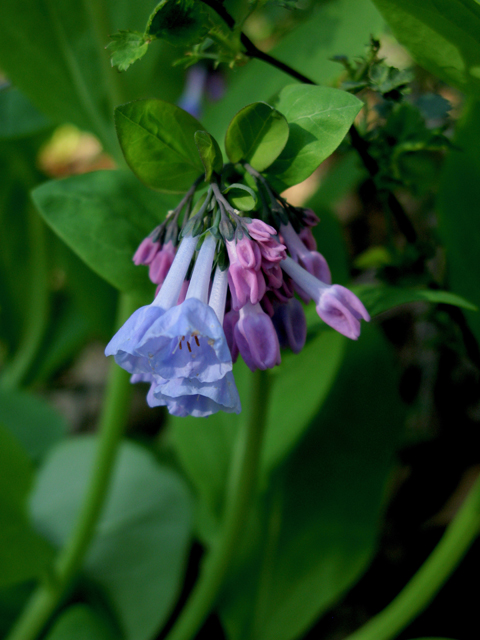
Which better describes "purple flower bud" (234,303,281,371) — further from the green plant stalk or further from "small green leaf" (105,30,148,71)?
the green plant stalk

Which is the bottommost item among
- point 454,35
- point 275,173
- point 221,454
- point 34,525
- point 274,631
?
point 34,525

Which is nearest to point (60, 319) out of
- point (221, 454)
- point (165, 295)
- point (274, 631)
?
point (221, 454)

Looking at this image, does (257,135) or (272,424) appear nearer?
(257,135)

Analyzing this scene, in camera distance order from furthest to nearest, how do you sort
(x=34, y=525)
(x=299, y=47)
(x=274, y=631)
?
1. (x=34, y=525)
2. (x=274, y=631)
3. (x=299, y=47)

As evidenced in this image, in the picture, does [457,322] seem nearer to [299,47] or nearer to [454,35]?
[454,35]

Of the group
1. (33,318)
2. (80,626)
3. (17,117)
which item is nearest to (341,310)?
(80,626)

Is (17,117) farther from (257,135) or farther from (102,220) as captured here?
(257,135)
